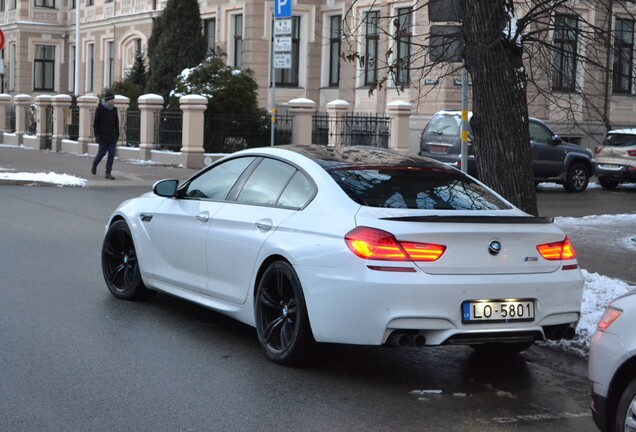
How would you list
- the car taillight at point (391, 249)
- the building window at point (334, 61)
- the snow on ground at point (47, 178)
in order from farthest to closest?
the building window at point (334, 61) → the snow on ground at point (47, 178) → the car taillight at point (391, 249)

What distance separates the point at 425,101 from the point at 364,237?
24.1m

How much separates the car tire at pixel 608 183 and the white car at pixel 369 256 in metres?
19.1

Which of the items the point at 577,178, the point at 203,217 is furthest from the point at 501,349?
the point at 577,178

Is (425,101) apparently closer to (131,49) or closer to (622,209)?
(622,209)

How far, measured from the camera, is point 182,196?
8.77 meters

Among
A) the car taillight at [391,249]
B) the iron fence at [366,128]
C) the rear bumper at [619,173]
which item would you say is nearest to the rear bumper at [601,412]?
the car taillight at [391,249]

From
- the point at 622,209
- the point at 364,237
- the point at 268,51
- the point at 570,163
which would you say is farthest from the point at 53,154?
the point at 364,237

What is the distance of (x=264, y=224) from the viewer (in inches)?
294

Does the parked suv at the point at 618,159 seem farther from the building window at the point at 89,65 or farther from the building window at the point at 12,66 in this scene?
the building window at the point at 12,66

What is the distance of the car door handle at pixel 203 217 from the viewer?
26.8ft

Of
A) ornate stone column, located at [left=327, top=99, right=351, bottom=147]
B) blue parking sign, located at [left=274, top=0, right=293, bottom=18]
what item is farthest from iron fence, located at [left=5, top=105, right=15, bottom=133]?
blue parking sign, located at [left=274, top=0, right=293, bottom=18]

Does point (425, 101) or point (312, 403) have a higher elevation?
point (425, 101)

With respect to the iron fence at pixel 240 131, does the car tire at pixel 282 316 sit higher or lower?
lower

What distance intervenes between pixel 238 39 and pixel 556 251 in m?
32.0
